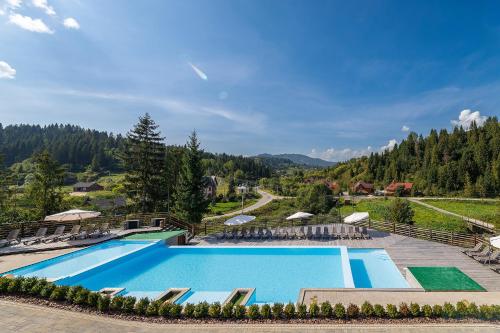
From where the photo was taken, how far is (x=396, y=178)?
290ft

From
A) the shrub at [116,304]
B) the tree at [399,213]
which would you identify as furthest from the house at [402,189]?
the shrub at [116,304]

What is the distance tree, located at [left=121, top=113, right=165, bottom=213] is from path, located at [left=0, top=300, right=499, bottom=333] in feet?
65.9

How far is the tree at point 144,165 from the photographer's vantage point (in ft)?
88.0

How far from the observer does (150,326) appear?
22.7ft

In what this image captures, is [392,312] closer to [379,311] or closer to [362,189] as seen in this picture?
[379,311]

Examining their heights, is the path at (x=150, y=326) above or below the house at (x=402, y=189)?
below

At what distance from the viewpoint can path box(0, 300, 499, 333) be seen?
6.52 meters

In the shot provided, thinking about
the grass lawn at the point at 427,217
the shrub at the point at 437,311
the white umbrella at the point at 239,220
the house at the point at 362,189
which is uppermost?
the house at the point at 362,189

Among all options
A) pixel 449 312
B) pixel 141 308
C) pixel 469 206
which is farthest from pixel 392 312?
pixel 469 206

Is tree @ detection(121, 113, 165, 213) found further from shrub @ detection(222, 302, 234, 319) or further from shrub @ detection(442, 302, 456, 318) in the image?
shrub @ detection(442, 302, 456, 318)

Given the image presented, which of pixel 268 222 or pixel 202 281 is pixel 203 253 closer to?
pixel 202 281

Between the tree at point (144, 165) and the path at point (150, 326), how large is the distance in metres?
20.1

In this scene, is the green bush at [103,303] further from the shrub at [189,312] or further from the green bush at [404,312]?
the green bush at [404,312]

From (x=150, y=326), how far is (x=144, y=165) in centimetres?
2174
